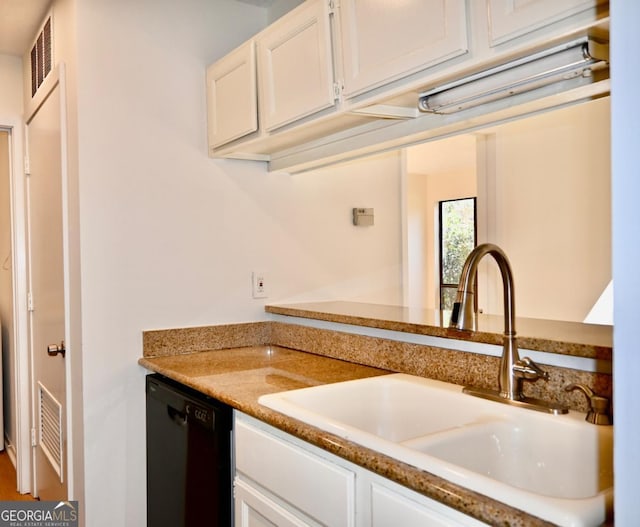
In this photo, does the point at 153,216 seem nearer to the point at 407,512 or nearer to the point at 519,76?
the point at 519,76

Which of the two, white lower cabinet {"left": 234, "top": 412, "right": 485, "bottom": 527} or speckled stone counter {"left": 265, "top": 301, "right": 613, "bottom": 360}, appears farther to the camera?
speckled stone counter {"left": 265, "top": 301, "right": 613, "bottom": 360}

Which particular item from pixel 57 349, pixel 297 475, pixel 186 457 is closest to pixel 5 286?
pixel 57 349

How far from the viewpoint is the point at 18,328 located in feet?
10.5

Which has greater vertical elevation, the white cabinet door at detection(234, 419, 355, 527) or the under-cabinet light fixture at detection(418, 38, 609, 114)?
the under-cabinet light fixture at detection(418, 38, 609, 114)

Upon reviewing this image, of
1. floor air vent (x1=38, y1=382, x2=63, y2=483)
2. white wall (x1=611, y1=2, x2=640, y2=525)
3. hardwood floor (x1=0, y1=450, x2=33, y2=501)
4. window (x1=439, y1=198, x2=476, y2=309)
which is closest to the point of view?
white wall (x1=611, y1=2, x2=640, y2=525)

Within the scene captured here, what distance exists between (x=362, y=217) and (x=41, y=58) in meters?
1.65

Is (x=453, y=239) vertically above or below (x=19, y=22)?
below

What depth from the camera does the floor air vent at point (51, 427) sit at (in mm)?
2553

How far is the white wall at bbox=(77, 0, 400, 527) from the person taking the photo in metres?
2.21

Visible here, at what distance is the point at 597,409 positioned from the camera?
1.28m

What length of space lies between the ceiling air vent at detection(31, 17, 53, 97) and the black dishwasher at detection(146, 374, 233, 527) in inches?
58.4

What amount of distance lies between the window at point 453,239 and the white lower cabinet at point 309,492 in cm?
576

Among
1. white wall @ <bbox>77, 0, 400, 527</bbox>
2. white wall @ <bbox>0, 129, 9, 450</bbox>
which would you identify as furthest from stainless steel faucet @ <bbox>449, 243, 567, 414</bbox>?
white wall @ <bbox>0, 129, 9, 450</bbox>

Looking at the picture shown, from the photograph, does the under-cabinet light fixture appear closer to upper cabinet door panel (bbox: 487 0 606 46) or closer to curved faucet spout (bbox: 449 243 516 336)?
upper cabinet door panel (bbox: 487 0 606 46)
